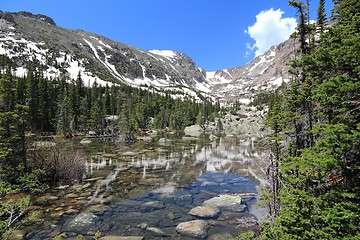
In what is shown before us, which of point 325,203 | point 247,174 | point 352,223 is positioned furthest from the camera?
point 247,174

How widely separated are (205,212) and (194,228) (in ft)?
8.59

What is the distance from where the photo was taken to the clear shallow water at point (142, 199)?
13914 millimetres

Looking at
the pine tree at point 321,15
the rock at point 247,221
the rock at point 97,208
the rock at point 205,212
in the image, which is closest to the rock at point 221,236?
the rock at point 247,221

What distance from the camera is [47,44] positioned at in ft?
631

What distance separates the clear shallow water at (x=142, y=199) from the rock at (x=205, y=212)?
333mm

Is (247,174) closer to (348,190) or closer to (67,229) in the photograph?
(67,229)

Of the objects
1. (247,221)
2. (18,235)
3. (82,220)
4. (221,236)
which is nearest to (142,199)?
(82,220)

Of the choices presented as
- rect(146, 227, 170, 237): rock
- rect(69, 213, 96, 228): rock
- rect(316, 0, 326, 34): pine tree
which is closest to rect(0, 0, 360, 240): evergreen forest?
rect(316, 0, 326, 34): pine tree

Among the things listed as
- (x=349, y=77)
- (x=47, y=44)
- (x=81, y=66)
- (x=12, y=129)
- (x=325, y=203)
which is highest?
(x=47, y=44)

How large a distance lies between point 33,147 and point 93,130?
6301cm

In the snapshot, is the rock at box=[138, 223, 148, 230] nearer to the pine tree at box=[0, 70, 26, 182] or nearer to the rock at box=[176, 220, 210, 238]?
the rock at box=[176, 220, 210, 238]

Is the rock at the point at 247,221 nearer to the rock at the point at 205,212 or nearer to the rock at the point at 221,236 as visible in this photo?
the rock at the point at 221,236

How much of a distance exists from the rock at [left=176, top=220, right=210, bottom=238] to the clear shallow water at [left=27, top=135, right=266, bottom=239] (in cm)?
36

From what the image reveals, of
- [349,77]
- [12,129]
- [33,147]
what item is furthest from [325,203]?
[33,147]
